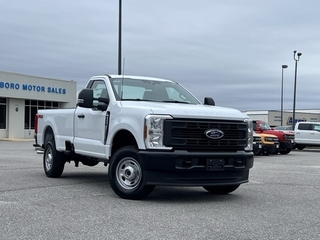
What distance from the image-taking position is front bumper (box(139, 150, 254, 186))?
7664 millimetres

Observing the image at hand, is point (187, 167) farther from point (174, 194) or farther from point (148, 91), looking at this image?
point (148, 91)

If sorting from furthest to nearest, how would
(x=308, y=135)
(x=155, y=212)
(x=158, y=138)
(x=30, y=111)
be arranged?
(x=30, y=111), (x=308, y=135), (x=158, y=138), (x=155, y=212)

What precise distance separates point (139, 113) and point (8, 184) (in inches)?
135

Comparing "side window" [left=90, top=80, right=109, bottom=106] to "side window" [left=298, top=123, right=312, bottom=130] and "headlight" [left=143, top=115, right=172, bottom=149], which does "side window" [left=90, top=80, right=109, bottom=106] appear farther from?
"side window" [left=298, top=123, right=312, bottom=130]

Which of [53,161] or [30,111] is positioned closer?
[53,161]

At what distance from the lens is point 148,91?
31.1ft

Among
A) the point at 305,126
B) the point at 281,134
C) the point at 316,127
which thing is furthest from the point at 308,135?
the point at 281,134

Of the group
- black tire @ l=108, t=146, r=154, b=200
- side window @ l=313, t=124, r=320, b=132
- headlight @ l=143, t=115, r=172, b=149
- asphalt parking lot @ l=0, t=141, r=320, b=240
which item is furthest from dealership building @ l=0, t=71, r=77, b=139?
headlight @ l=143, t=115, r=172, b=149

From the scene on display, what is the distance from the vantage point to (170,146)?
306 inches

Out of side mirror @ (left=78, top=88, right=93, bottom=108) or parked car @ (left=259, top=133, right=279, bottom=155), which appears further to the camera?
parked car @ (left=259, top=133, right=279, bottom=155)

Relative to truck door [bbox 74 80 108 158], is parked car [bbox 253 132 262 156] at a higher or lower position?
lower

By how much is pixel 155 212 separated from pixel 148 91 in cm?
299

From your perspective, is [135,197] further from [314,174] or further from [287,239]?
[314,174]

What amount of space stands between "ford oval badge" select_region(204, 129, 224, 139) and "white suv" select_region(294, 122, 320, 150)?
23.2 meters
